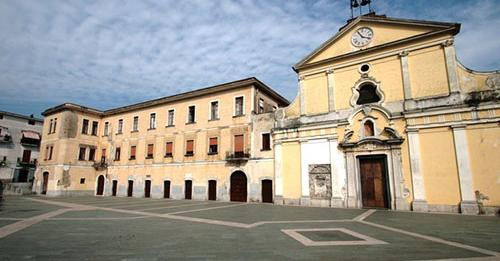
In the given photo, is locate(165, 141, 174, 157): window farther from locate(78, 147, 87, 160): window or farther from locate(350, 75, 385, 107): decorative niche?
locate(350, 75, 385, 107): decorative niche

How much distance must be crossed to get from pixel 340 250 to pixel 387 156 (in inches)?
458

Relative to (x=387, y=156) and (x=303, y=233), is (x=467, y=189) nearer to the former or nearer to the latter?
(x=387, y=156)

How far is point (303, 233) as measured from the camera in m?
8.16

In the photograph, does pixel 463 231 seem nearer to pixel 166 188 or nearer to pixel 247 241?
pixel 247 241

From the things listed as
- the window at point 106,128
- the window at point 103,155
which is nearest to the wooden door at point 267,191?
the window at point 103,155

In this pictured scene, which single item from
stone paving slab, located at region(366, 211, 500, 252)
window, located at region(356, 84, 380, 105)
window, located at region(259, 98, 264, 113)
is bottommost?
stone paving slab, located at region(366, 211, 500, 252)

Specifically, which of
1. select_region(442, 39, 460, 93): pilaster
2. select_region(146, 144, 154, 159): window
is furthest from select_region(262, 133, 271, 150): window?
select_region(146, 144, 154, 159): window

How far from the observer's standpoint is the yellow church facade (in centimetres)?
1389

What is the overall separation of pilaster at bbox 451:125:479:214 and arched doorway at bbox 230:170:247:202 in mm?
13341

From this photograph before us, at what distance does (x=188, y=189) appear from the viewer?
78.1ft

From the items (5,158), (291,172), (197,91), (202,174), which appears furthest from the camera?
(5,158)

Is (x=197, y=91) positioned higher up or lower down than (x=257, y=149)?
higher up

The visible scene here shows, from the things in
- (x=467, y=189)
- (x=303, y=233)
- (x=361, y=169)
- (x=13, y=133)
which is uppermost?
(x=13, y=133)

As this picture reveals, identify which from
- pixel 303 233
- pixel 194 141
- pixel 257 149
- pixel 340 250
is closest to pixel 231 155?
pixel 257 149
